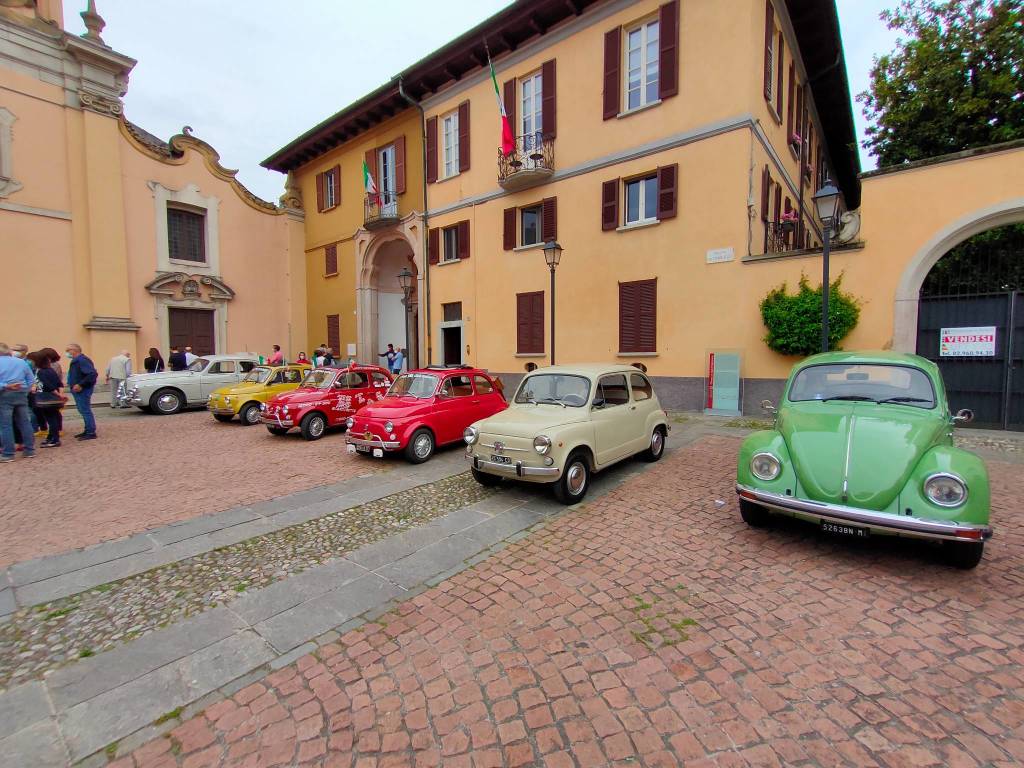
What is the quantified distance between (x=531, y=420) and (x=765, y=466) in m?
2.59

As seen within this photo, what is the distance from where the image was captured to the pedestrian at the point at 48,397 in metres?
8.85

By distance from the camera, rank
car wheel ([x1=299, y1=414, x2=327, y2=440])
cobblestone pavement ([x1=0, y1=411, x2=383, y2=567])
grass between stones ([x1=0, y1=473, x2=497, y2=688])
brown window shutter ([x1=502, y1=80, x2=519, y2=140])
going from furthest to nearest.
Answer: brown window shutter ([x1=502, y1=80, x2=519, y2=140])
car wheel ([x1=299, y1=414, x2=327, y2=440])
cobblestone pavement ([x1=0, y1=411, x2=383, y2=567])
grass between stones ([x1=0, y1=473, x2=497, y2=688])

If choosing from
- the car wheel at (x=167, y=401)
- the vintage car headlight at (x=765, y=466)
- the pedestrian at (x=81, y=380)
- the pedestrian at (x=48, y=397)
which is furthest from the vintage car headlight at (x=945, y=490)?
the car wheel at (x=167, y=401)

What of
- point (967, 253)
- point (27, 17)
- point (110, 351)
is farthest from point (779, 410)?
point (27, 17)

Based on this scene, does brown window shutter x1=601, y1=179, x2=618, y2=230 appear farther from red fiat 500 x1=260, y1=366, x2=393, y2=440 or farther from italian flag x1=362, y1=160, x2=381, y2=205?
italian flag x1=362, y1=160, x2=381, y2=205

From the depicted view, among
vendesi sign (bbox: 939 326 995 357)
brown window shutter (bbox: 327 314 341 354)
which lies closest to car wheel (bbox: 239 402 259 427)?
brown window shutter (bbox: 327 314 341 354)

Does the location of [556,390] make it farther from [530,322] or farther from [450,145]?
[450,145]

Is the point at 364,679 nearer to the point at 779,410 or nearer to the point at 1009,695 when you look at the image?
the point at 1009,695

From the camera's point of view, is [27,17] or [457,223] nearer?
[27,17]

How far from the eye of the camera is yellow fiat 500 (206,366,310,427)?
11.6 m

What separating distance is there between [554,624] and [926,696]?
202 cm

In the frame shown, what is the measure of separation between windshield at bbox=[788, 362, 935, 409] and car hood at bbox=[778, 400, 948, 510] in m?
0.23

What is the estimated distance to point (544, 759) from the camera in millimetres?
2150

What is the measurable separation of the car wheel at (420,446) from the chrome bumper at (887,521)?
5259 millimetres
